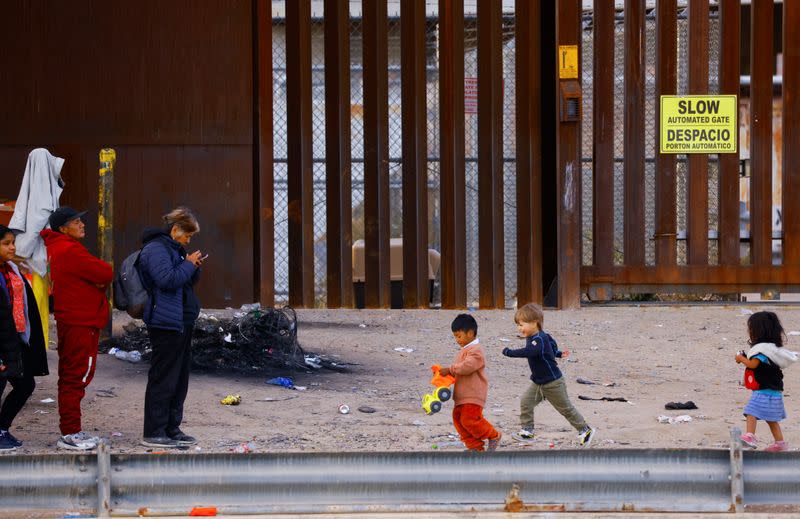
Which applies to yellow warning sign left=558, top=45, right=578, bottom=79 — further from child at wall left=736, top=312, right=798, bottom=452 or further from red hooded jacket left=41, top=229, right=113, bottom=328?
red hooded jacket left=41, top=229, right=113, bottom=328

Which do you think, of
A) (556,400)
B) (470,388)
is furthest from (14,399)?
(556,400)

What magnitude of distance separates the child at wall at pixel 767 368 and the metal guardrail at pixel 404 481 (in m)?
1.62

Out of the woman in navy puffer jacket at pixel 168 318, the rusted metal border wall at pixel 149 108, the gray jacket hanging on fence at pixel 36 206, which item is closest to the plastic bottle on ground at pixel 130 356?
the gray jacket hanging on fence at pixel 36 206

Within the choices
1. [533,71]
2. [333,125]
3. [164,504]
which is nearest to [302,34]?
[333,125]

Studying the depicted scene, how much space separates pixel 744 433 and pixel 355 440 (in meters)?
2.39

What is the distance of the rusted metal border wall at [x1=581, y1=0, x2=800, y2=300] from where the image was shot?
11.8 meters

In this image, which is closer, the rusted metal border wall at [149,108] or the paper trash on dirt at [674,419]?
the paper trash on dirt at [674,419]

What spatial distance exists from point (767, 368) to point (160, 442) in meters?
3.57

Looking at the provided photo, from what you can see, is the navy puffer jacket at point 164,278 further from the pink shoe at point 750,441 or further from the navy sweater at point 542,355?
the pink shoe at point 750,441

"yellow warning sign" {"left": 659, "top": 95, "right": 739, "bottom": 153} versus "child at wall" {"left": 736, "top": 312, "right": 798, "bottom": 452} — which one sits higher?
"yellow warning sign" {"left": 659, "top": 95, "right": 739, "bottom": 153}

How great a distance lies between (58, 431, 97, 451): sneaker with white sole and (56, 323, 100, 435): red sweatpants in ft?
0.18

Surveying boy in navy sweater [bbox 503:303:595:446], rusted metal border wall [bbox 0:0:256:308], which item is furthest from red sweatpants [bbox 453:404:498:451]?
rusted metal border wall [bbox 0:0:256:308]

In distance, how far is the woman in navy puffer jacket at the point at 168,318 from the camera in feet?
22.8

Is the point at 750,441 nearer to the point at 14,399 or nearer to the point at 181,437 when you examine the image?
the point at 181,437
